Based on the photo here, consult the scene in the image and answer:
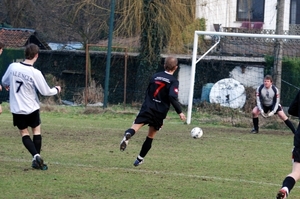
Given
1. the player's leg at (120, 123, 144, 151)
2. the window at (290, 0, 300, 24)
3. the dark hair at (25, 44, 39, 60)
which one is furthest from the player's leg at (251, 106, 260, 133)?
the window at (290, 0, 300, 24)

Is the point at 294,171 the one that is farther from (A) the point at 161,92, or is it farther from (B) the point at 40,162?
(B) the point at 40,162

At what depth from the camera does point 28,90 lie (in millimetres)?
9656

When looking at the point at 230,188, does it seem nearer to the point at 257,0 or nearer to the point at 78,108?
the point at 78,108

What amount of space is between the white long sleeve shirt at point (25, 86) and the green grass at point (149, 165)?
923 millimetres

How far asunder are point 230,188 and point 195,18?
17791 millimetres

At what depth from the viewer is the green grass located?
838 cm

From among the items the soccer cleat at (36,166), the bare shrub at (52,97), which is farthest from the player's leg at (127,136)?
the bare shrub at (52,97)

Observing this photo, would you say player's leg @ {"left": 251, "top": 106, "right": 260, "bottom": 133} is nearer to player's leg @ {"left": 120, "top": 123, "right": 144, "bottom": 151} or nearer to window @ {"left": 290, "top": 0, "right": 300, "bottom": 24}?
player's leg @ {"left": 120, "top": 123, "right": 144, "bottom": 151}

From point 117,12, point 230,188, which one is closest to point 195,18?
point 117,12

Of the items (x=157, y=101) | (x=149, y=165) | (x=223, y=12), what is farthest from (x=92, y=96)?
(x=157, y=101)

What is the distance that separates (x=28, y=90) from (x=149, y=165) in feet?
7.70

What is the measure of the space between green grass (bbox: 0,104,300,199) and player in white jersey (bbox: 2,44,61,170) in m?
0.44

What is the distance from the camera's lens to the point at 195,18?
26.0 metres

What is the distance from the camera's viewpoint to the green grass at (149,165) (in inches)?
330
